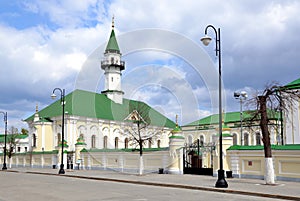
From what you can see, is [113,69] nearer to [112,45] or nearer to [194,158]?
[112,45]

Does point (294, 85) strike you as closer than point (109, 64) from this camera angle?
Yes

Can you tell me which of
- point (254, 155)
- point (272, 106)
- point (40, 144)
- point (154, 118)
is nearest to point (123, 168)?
point (254, 155)

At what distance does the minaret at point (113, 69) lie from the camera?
73.8m

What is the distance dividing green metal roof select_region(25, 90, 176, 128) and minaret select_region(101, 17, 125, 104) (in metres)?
1.84

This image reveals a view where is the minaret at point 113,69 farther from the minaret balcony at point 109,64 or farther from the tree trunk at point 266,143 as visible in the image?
the tree trunk at point 266,143

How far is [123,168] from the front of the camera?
109ft

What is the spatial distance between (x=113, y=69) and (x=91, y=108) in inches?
539

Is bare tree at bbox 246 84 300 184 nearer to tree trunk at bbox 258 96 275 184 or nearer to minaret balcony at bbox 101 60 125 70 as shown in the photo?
tree trunk at bbox 258 96 275 184

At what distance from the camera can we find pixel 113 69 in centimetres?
7506

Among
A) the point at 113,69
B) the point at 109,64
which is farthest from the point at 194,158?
the point at 113,69

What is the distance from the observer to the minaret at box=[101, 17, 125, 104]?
7381 centimetres

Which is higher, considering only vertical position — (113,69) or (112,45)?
(112,45)

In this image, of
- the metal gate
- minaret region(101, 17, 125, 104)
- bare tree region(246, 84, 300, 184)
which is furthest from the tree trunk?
minaret region(101, 17, 125, 104)

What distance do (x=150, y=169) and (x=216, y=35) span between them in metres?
15.1
